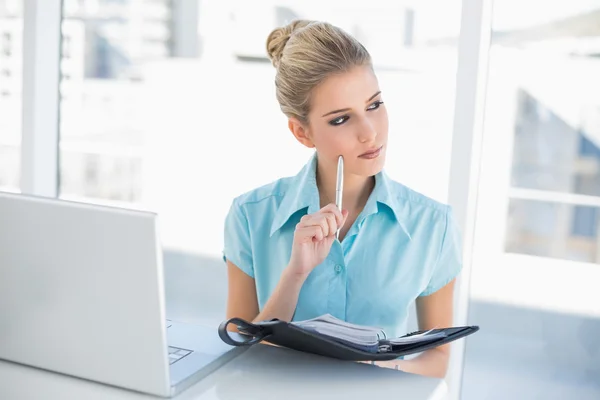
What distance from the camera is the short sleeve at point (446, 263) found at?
1676 mm

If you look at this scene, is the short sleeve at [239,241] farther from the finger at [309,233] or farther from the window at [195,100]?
the window at [195,100]

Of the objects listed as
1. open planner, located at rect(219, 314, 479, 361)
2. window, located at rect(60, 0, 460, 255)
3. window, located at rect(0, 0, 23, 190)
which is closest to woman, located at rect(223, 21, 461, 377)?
open planner, located at rect(219, 314, 479, 361)

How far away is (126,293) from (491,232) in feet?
5.87

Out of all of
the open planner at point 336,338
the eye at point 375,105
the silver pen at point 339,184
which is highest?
the eye at point 375,105

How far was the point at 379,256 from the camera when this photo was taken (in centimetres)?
166

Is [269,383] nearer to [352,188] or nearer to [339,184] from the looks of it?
[339,184]

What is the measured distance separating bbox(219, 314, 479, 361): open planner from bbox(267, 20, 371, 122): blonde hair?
643 millimetres

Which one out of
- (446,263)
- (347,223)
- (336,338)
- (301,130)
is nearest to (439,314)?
(446,263)

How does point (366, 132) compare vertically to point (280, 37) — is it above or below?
below

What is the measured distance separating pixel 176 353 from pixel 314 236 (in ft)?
1.28

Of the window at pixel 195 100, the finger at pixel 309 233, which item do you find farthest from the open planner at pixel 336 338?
the window at pixel 195 100

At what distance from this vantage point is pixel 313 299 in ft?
5.42

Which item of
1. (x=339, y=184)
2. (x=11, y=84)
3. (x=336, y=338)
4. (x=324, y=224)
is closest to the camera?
(x=336, y=338)

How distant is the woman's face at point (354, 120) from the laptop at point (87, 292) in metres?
0.69
